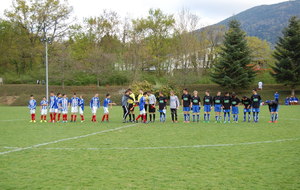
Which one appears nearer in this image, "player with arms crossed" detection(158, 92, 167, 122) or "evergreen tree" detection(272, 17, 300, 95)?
"player with arms crossed" detection(158, 92, 167, 122)

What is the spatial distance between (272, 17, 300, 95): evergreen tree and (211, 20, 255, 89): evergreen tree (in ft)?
13.6

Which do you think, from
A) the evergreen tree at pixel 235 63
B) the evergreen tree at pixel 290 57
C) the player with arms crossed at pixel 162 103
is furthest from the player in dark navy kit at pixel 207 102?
the evergreen tree at pixel 290 57

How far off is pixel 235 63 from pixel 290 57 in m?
8.00

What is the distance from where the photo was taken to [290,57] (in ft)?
154

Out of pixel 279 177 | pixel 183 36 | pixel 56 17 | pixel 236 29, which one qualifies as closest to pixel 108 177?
pixel 279 177

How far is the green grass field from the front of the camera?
22.1ft

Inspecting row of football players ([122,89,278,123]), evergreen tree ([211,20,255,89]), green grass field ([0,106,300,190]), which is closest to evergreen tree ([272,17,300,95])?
evergreen tree ([211,20,255,89])

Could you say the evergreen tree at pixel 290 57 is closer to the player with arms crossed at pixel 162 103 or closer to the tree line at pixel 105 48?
the tree line at pixel 105 48

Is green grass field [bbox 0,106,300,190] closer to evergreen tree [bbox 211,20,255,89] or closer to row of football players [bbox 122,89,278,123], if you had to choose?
row of football players [bbox 122,89,278,123]

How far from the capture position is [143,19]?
6444 cm

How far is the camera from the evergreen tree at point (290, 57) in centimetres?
4625

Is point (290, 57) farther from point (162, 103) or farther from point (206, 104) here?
point (162, 103)

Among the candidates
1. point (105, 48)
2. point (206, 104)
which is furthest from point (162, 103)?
point (105, 48)

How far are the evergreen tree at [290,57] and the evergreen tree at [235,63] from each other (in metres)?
4.13
